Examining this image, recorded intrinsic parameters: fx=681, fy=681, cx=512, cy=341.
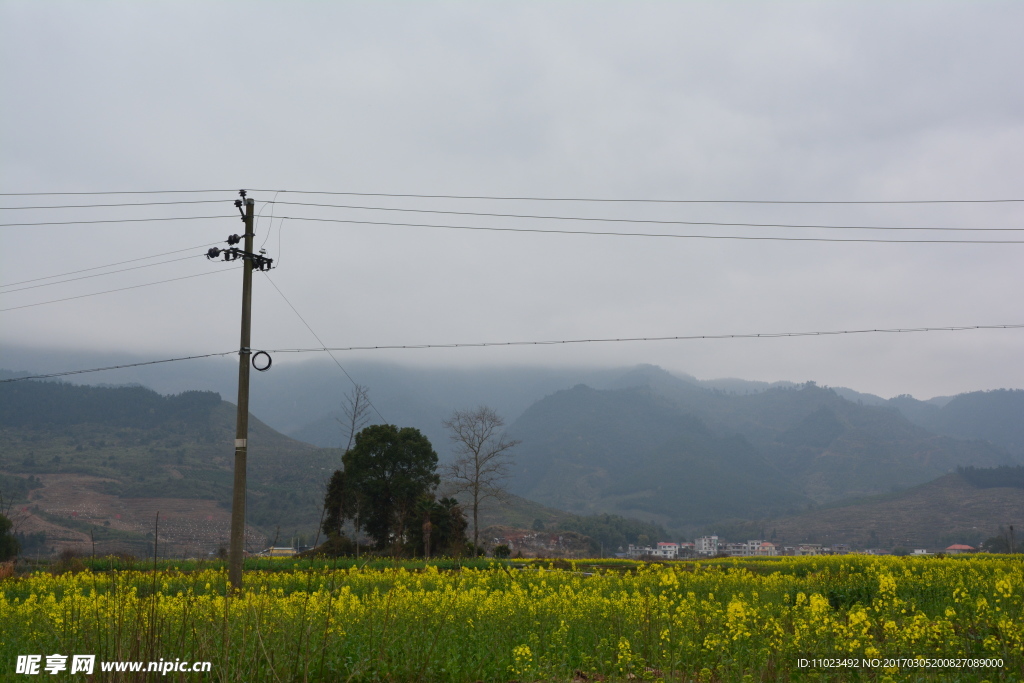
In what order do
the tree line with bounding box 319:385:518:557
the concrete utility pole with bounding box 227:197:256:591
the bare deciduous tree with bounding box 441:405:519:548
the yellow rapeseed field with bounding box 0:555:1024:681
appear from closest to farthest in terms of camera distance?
the yellow rapeseed field with bounding box 0:555:1024:681 → the concrete utility pole with bounding box 227:197:256:591 → the tree line with bounding box 319:385:518:557 → the bare deciduous tree with bounding box 441:405:519:548

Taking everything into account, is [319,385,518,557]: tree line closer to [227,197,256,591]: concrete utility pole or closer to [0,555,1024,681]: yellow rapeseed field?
[227,197,256,591]: concrete utility pole

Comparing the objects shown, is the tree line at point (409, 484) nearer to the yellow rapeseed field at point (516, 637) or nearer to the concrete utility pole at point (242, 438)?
the concrete utility pole at point (242, 438)

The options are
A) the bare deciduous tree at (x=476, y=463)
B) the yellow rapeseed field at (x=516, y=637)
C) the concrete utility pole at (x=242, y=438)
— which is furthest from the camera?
the bare deciduous tree at (x=476, y=463)

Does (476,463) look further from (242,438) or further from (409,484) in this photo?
(242,438)

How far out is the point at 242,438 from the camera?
1577 cm

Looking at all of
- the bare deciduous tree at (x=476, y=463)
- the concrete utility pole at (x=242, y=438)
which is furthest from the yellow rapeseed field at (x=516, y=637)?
the bare deciduous tree at (x=476, y=463)

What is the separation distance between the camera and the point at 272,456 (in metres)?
177

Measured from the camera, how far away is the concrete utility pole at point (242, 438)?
15133 millimetres

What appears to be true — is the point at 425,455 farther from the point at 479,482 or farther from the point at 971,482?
the point at 971,482

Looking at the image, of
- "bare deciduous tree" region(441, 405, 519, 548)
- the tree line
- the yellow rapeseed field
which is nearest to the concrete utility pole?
the yellow rapeseed field

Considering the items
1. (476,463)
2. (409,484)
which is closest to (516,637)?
(476,463)

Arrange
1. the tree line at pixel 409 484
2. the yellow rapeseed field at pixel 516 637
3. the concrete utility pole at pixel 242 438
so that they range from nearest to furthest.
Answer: the yellow rapeseed field at pixel 516 637, the concrete utility pole at pixel 242 438, the tree line at pixel 409 484

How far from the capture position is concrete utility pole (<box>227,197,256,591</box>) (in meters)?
15.1

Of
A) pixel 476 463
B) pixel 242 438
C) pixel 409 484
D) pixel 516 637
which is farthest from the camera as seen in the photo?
pixel 409 484
